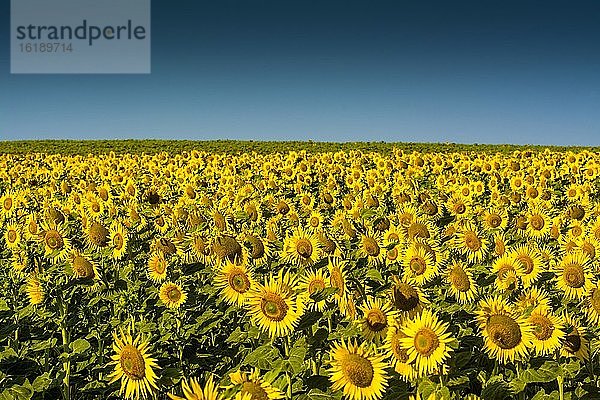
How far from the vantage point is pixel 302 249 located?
17.2 feet

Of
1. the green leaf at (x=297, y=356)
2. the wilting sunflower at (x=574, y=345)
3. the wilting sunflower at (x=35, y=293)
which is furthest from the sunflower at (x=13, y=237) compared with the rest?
the wilting sunflower at (x=574, y=345)

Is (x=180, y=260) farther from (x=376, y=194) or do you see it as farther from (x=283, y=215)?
(x=376, y=194)

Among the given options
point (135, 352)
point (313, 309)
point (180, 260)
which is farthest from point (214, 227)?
point (135, 352)

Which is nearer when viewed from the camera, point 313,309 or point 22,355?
point 313,309

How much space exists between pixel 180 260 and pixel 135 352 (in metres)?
2.89

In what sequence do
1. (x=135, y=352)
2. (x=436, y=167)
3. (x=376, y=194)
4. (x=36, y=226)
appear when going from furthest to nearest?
1. (x=436, y=167)
2. (x=376, y=194)
3. (x=36, y=226)
4. (x=135, y=352)

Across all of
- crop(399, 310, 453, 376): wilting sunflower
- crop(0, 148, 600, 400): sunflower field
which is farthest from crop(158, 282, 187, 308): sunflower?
crop(399, 310, 453, 376): wilting sunflower

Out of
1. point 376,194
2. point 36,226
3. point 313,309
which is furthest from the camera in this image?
point 376,194

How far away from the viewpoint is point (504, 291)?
15.9 ft

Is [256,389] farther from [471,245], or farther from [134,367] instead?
[471,245]

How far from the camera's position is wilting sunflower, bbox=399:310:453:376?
2973 mm

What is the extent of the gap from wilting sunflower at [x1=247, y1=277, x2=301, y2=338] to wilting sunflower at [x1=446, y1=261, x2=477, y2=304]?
1672 mm

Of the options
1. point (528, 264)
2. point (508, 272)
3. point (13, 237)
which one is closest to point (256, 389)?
point (508, 272)

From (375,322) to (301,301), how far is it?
0.46m
